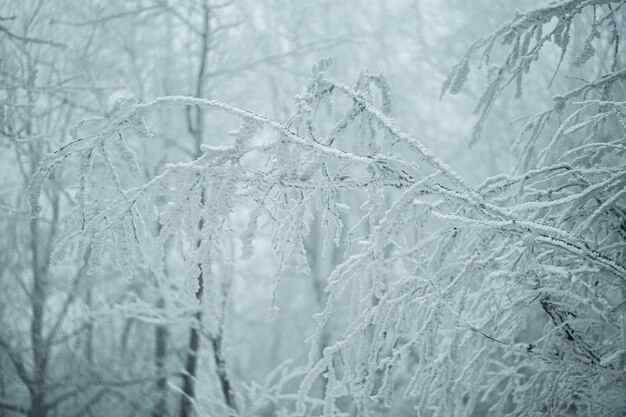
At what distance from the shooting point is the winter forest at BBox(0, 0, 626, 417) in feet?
6.43

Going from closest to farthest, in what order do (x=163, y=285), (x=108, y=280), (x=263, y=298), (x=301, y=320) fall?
1. (x=163, y=285)
2. (x=108, y=280)
3. (x=301, y=320)
4. (x=263, y=298)

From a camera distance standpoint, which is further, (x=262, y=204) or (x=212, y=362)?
(x=212, y=362)

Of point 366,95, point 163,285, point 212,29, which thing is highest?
point 212,29

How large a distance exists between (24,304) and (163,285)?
9.25 feet

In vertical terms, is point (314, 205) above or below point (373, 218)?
above

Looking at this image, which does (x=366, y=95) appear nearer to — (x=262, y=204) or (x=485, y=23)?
(x=262, y=204)

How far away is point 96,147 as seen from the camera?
6.18ft

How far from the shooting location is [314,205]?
18.0 feet

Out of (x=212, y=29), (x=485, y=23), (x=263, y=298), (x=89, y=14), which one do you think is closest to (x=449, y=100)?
(x=485, y=23)

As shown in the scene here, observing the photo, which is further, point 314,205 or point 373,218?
point 314,205

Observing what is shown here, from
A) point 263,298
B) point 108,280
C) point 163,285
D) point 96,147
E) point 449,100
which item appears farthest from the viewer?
point 263,298

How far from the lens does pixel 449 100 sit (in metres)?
9.11

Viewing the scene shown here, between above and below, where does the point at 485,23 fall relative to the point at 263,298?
above

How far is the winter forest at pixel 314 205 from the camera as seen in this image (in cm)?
196
